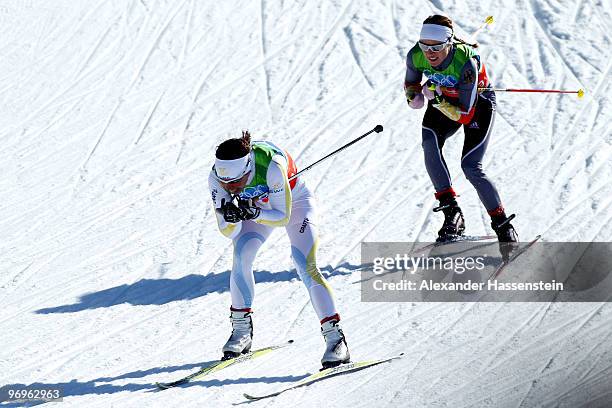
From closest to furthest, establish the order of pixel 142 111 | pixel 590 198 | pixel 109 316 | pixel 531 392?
1. pixel 531 392
2. pixel 109 316
3. pixel 590 198
4. pixel 142 111

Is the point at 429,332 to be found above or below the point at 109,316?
below

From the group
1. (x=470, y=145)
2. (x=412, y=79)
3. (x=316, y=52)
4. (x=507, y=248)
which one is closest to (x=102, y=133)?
(x=316, y=52)

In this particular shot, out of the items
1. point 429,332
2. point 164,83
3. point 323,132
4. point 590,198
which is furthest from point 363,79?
point 429,332

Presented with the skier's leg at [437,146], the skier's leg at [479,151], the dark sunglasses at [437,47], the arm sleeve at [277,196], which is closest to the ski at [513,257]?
the skier's leg at [479,151]

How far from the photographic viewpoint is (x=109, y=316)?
28.1 feet

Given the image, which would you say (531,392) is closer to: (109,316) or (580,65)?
(109,316)

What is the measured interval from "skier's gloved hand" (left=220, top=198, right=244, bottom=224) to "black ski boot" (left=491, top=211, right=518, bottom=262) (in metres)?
2.80

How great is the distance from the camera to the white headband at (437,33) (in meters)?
8.42

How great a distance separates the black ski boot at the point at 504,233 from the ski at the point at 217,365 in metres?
2.34

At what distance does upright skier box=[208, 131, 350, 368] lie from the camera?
7035mm

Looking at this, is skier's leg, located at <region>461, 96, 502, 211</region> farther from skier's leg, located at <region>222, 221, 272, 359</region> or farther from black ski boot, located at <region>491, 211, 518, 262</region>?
skier's leg, located at <region>222, 221, 272, 359</region>

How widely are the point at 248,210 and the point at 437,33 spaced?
244cm

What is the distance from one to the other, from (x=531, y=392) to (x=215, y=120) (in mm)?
7137

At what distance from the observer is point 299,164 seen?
11664 millimetres
